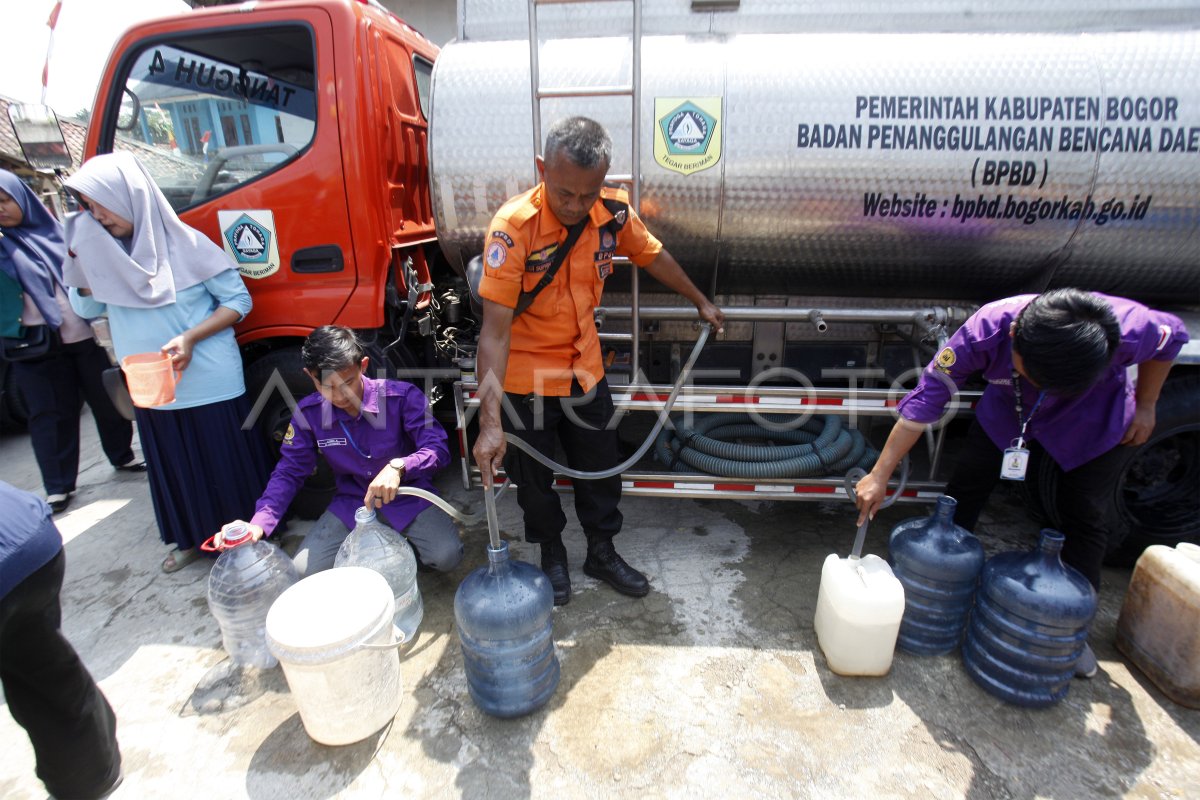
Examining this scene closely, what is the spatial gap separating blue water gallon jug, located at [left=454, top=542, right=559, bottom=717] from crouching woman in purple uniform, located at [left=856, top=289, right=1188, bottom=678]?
4.01 feet

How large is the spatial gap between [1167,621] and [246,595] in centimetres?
341

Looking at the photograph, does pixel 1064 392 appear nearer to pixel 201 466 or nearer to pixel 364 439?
pixel 364 439

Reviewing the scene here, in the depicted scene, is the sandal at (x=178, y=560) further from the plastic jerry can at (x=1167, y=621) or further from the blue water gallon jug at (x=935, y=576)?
the plastic jerry can at (x=1167, y=621)

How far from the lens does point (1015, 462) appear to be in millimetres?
2082

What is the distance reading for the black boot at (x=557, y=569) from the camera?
2633mm

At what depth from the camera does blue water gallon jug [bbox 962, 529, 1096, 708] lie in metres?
2.00

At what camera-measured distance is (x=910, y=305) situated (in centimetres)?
304

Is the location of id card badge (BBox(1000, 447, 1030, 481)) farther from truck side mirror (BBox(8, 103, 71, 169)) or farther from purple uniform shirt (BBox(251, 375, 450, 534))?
truck side mirror (BBox(8, 103, 71, 169))

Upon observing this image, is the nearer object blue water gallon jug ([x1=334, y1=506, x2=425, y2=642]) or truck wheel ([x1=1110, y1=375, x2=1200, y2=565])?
blue water gallon jug ([x1=334, y1=506, x2=425, y2=642])

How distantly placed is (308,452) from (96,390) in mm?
2248

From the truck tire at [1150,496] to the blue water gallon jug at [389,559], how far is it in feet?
8.85

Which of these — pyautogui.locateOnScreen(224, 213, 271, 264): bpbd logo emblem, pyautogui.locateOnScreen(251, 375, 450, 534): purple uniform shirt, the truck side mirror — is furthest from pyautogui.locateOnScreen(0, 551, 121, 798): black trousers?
the truck side mirror

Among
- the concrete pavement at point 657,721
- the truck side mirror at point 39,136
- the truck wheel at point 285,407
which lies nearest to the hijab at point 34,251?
the truck side mirror at point 39,136

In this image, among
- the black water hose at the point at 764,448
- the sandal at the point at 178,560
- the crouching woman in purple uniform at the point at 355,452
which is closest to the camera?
the crouching woman in purple uniform at the point at 355,452
